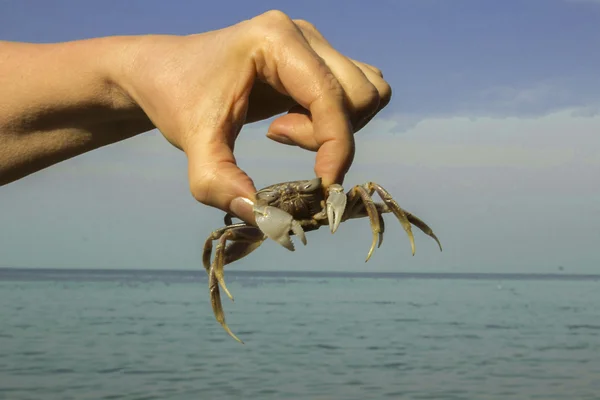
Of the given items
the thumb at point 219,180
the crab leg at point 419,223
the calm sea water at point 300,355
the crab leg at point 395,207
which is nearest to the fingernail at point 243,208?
the thumb at point 219,180

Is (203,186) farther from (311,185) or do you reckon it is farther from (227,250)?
(227,250)

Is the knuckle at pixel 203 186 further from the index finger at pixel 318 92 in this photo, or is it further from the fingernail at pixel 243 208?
the index finger at pixel 318 92

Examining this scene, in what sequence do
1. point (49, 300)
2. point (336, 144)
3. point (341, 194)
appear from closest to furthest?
point (336, 144)
point (341, 194)
point (49, 300)

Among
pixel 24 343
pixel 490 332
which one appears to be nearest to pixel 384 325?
pixel 490 332

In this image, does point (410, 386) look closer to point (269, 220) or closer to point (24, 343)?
point (24, 343)

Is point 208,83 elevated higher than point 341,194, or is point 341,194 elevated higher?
point 208,83
